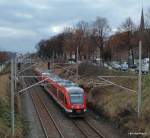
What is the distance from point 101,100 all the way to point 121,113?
11233 mm

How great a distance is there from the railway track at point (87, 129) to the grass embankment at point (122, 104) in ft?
8.65

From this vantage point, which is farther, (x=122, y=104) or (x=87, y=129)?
(x=122, y=104)

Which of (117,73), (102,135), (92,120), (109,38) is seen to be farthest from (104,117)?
(109,38)

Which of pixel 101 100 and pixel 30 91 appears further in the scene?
pixel 30 91

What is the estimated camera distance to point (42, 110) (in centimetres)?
5625

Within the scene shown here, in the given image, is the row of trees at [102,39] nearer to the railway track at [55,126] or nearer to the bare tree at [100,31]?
the bare tree at [100,31]

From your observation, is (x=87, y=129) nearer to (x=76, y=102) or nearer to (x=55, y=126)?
(x=55, y=126)

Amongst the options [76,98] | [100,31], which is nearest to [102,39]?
[100,31]

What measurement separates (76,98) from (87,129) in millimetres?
6952

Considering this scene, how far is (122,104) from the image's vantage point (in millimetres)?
47375

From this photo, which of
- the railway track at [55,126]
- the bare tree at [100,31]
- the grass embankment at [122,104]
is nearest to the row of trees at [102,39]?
the bare tree at [100,31]

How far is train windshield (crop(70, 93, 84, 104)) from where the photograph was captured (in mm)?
47750

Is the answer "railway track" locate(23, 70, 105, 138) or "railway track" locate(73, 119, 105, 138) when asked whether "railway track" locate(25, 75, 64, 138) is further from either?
"railway track" locate(73, 119, 105, 138)

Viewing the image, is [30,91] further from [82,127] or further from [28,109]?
[82,127]
